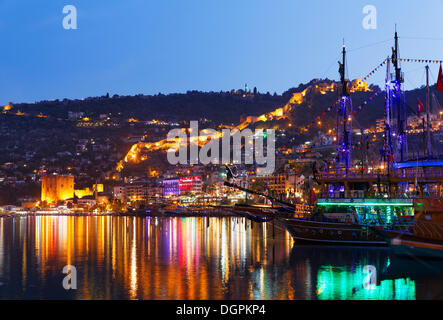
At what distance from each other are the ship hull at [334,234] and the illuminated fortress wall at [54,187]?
413 ft

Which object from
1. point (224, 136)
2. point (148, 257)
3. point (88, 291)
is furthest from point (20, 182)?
point (88, 291)

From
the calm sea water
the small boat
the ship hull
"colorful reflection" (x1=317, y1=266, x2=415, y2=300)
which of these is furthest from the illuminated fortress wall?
"colorful reflection" (x1=317, y1=266, x2=415, y2=300)

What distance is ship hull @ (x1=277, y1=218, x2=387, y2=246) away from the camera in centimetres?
3419

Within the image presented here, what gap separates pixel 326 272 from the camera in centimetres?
2533

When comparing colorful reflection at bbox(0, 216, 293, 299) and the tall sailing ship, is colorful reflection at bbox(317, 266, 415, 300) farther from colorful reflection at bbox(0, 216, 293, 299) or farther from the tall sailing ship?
the tall sailing ship

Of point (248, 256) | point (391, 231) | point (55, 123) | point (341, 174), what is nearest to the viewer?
point (391, 231)

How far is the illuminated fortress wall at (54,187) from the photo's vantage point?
153 metres

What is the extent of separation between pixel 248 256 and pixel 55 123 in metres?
179

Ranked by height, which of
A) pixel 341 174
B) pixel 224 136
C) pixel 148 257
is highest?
pixel 224 136

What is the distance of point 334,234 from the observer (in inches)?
1363

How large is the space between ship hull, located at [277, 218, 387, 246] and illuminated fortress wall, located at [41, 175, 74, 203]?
126 meters

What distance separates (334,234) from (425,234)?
28.8 ft
